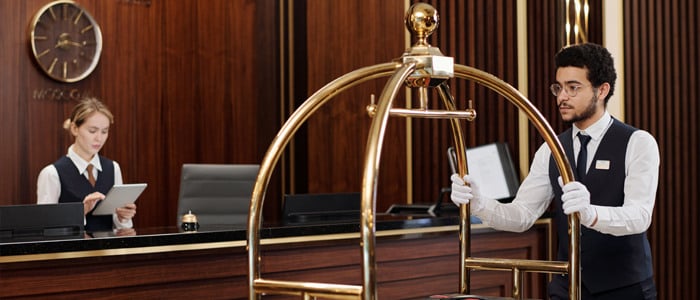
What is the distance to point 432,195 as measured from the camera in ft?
17.9

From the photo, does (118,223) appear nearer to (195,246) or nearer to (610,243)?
(195,246)

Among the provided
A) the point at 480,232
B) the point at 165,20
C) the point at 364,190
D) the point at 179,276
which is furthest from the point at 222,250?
the point at 165,20

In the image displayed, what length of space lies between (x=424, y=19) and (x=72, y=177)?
120 inches

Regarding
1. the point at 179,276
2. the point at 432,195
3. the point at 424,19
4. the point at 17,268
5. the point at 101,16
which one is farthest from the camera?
the point at 101,16

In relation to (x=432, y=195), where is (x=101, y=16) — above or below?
above

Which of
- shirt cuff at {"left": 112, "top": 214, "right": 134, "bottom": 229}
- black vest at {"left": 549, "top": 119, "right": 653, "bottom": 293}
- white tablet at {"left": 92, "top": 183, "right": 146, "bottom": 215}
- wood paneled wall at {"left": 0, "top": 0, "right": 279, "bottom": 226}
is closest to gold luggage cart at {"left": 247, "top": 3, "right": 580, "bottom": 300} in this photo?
black vest at {"left": 549, "top": 119, "right": 653, "bottom": 293}

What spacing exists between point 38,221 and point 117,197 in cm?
70

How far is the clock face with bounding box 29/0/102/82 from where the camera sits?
5.54m

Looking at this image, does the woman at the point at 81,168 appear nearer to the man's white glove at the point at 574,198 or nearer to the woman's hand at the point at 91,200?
the woman's hand at the point at 91,200

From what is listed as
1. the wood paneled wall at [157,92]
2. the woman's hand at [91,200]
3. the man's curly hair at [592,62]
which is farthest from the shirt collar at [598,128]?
the wood paneled wall at [157,92]

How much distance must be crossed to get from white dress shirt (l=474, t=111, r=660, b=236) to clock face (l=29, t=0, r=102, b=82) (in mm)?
3597

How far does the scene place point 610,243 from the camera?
277 cm

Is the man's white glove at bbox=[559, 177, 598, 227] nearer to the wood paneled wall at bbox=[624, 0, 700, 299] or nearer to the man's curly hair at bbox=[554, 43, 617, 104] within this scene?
the man's curly hair at bbox=[554, 43, 617, 104]

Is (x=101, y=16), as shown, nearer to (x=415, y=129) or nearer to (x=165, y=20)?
(x=165, y=20)
